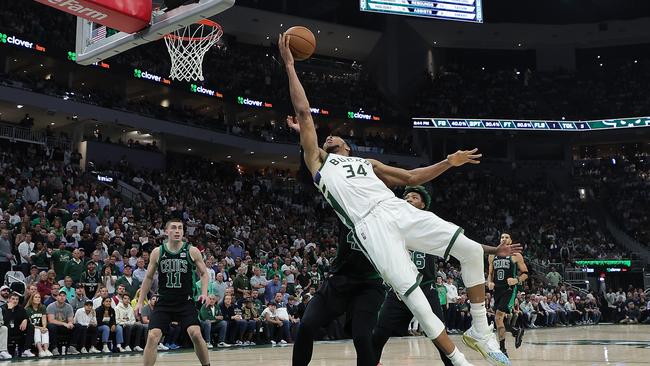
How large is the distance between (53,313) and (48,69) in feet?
76.4

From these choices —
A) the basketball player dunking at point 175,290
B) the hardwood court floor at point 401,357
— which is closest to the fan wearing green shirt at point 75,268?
the hardwood court floor at point 401,357

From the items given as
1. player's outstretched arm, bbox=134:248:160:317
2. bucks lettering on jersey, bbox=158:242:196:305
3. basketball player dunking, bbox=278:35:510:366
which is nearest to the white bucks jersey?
Answer: basketball player dunking, bbox=278:35:510:366

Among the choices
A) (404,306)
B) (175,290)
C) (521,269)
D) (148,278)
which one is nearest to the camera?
(404,306)

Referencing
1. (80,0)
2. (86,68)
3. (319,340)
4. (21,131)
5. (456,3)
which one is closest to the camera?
(80,0)

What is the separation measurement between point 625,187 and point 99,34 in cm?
3985

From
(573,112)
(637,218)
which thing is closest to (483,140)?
(573,112)

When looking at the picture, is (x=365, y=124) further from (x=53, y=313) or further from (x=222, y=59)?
(x=53, y=313)

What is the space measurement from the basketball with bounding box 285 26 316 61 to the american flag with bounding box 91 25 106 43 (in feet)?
14.2

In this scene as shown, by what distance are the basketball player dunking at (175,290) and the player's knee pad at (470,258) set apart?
3.72 m

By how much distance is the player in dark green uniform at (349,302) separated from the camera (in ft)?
17.7

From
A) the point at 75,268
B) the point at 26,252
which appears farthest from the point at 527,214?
the point at 26,252

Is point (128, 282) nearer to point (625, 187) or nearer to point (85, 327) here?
point (85, 327)

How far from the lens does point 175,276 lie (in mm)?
8000

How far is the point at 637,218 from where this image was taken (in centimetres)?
4034
